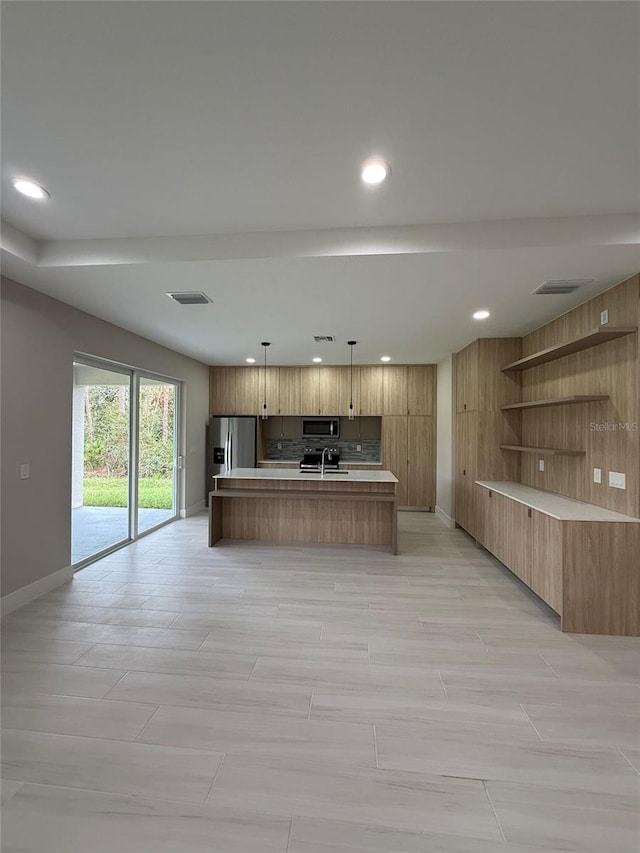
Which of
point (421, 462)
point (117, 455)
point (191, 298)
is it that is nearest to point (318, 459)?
point (421, 462)

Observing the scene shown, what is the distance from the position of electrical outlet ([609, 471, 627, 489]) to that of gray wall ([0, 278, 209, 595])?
15.7 ft

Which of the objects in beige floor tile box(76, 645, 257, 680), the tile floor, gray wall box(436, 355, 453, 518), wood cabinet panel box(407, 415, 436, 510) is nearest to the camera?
the tile floor

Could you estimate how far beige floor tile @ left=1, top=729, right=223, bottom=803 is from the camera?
4.98 feet

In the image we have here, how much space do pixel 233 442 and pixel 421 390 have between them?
11.7ft

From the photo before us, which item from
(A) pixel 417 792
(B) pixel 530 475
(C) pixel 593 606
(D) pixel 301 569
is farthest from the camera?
(B) pixel 530 475

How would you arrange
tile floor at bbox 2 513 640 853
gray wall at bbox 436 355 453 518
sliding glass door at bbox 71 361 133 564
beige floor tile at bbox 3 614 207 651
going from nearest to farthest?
tile floor at bbox 2 513 640 853 < beige floor tile at bbox 3 614 207 651 < sliding glass door at bbox 71 361 133 564 < gray wall at bbox 436 355 453 518

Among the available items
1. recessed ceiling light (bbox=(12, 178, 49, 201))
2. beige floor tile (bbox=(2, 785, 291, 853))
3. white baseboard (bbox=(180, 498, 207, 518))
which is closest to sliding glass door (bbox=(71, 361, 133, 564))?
white baseboard (bbox=(180, 498, 207, 518))

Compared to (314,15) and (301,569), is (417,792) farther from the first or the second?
(314,15)

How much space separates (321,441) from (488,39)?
21.0ft

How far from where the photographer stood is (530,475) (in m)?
4.43

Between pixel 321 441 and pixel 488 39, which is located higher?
pixel 488 39

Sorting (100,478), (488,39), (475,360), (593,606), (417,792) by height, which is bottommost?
(417,792)

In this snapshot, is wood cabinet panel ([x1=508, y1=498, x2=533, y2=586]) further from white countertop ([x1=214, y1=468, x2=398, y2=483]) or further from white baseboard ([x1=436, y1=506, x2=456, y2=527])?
white baseboard ([x1=436, y1=506, x2=456, y2=527])

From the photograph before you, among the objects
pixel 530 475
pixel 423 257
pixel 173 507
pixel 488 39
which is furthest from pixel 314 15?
pixel 173 507
